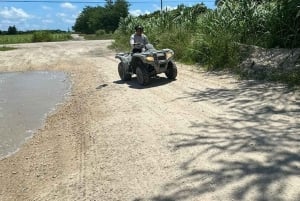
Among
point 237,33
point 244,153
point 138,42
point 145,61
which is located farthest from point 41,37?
point 244,153

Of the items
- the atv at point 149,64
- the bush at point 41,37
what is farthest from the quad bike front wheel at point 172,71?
the bush at point 41,37

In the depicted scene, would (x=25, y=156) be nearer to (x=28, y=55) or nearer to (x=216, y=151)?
(x=216, y=151)

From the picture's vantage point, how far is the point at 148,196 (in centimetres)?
487

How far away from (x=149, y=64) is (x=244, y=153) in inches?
232

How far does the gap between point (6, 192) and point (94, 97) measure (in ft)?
18.5

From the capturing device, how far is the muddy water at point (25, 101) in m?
8.91

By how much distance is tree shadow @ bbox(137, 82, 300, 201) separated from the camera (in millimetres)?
4766

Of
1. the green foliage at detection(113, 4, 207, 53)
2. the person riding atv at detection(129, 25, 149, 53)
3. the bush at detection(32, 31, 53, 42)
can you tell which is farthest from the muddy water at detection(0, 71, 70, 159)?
the bush at detection(32, 31, 53, 42)

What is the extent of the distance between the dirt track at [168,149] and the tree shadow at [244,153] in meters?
0.01

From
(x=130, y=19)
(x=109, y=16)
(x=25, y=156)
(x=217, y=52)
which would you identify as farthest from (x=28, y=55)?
(x=109, y=16)

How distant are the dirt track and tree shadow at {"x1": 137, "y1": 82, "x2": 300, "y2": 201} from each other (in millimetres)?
12

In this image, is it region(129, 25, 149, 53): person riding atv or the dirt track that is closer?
the dirt track

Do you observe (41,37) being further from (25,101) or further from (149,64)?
(149,64)

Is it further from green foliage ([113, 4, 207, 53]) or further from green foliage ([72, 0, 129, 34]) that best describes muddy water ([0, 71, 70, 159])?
green foliage ([72, 0, 129, 34])
